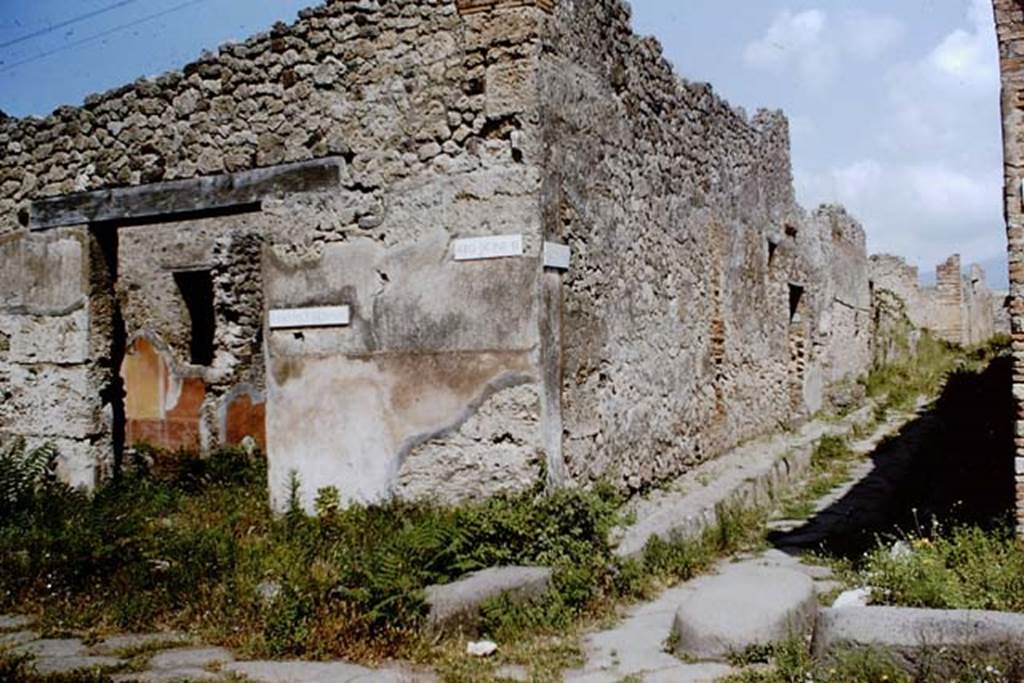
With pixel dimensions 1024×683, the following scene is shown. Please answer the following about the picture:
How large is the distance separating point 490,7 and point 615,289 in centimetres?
226

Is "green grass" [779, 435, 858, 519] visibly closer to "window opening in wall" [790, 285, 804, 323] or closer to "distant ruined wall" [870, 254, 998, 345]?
"window opening in wall" [790, 285, 804, 323]

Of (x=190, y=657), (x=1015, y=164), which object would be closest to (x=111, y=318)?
(x=190, y=657)

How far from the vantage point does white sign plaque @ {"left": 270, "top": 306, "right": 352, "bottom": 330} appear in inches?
277

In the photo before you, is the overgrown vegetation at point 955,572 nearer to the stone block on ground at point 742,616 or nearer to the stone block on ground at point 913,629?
the stone block on ground at point 742,616

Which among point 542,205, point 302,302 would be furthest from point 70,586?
point 542,205

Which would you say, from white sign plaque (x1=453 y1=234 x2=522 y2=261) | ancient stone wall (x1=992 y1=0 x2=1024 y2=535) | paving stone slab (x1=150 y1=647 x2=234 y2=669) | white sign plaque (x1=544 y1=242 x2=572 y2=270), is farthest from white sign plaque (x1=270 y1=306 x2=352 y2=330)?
ancient stone wall (x1=992 y1=0 x2=1024 y2=535)

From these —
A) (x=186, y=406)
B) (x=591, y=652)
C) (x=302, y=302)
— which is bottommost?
(x=591, y=652)

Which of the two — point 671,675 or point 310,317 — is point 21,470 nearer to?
point 310,317

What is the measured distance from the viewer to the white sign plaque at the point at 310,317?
7.03 meters

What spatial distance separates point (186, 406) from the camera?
11.2 metres

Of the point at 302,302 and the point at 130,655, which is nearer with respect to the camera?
the point at 130,655

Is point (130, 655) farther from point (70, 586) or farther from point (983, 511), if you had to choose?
point (983, 511)

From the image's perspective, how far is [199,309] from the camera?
1396cm

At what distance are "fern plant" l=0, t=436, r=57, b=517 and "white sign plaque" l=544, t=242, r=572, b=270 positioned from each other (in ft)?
15.5
